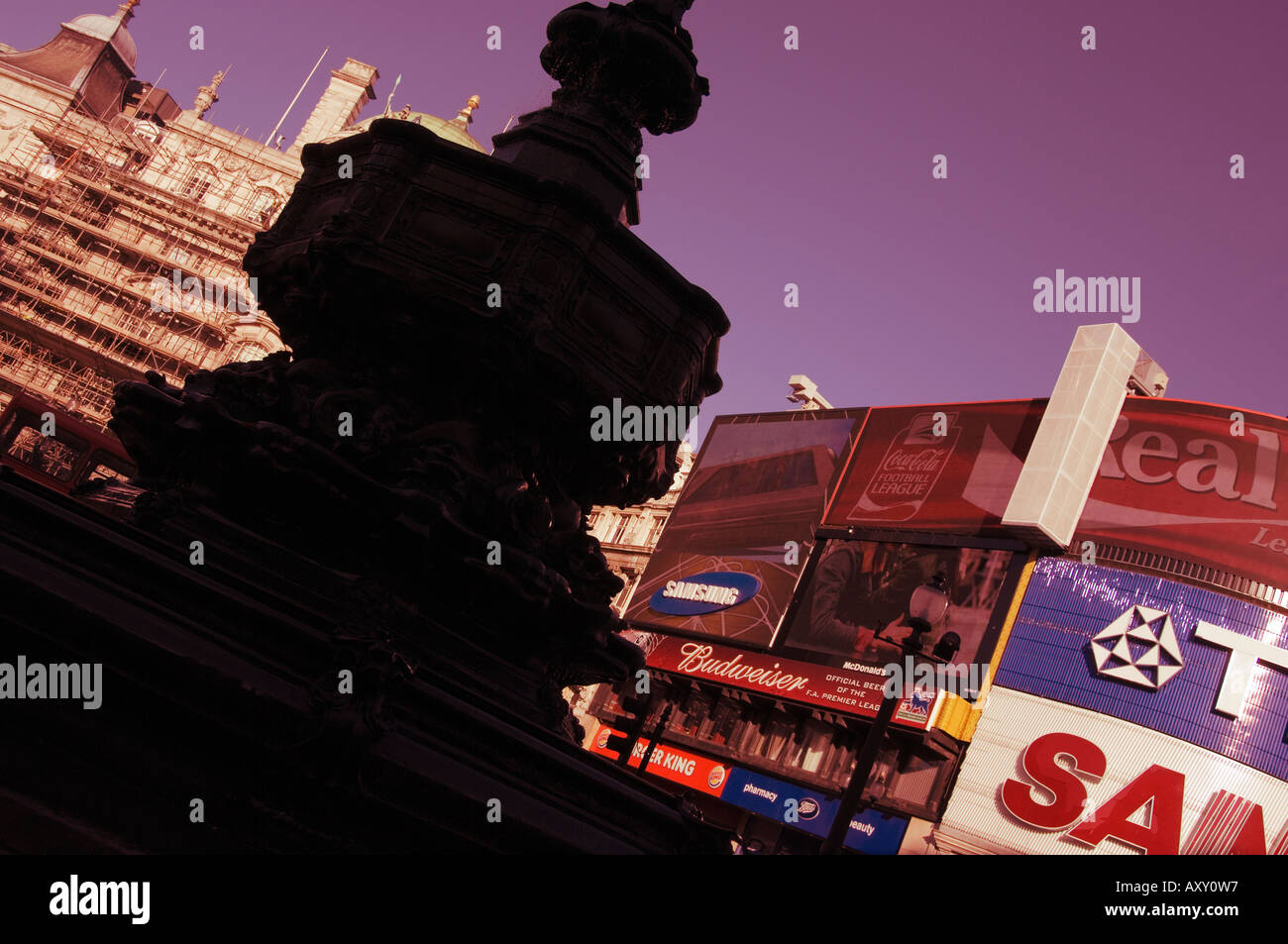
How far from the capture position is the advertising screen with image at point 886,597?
34.3m

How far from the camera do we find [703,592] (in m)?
44.2

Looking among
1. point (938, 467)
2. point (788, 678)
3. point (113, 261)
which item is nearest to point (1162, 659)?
point (938, 467)

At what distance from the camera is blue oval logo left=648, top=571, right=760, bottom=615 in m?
42.8

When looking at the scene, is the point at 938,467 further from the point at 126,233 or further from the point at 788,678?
the point at 126,233

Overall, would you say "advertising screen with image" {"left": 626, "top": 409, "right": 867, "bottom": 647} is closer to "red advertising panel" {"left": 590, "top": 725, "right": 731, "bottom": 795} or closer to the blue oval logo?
the blue oval logo

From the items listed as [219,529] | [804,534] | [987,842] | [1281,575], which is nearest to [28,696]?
[219,529]

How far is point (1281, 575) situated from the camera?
31406 mm

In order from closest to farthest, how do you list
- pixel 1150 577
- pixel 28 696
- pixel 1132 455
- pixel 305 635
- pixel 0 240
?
1. pixel 28 696
2. pixel 305 635
3. pixel 1150 577
4. pixel 1132 455
5. pixel 0 240

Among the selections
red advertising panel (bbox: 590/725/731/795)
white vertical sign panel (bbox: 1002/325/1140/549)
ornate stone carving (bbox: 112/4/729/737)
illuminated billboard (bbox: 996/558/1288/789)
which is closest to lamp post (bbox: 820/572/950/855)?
ornate stone carving (bbox: 112/4/729/737)

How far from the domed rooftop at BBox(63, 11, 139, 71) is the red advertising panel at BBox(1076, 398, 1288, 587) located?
6008 cm

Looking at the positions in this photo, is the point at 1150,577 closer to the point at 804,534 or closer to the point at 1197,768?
the point at 1197,768

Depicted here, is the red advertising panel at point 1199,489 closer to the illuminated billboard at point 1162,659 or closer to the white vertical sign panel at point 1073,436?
the white vertical sign panel at point 1073,436

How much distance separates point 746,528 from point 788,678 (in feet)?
27.3
